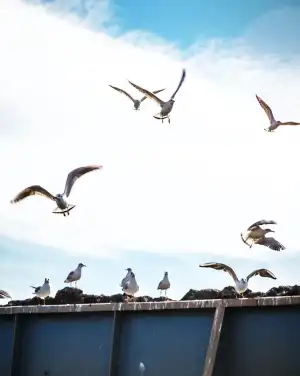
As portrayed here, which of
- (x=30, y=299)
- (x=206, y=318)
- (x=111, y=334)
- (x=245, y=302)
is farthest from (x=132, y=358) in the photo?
(x=30, y=299)

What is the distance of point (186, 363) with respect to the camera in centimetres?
759

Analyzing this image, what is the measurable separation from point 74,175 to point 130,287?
95.9 inches

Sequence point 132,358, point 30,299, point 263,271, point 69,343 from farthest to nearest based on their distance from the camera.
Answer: point 30,299 < point 263,271 < point 69,343 < point 132,358

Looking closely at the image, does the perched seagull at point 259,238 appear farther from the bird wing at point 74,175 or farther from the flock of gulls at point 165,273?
the bird wing at point 74,175

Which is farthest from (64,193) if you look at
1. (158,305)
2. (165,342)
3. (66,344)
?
(165,342)

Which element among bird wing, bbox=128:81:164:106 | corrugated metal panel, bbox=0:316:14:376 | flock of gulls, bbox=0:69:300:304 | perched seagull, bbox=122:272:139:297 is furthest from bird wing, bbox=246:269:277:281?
bird wing, bbox=128:81:164:106

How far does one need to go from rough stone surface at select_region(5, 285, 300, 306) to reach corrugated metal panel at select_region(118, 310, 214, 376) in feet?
5.44

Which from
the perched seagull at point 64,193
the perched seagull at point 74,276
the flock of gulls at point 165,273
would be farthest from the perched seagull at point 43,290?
the perched seagull at point 74,276

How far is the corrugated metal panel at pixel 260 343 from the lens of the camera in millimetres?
6832

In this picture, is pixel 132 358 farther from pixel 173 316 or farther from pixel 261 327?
pixel 261 327

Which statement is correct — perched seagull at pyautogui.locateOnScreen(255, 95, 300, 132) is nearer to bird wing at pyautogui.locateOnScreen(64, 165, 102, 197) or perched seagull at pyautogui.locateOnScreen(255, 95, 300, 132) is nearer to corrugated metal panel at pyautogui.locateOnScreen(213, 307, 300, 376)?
bird wing at pyautogui.locateOnScreen(64, 165, 102, 197)

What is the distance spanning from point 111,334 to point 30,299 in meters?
4.43

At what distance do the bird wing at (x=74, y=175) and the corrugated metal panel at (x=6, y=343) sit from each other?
371 cm

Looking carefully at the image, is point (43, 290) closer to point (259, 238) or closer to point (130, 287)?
point (130, 287)
